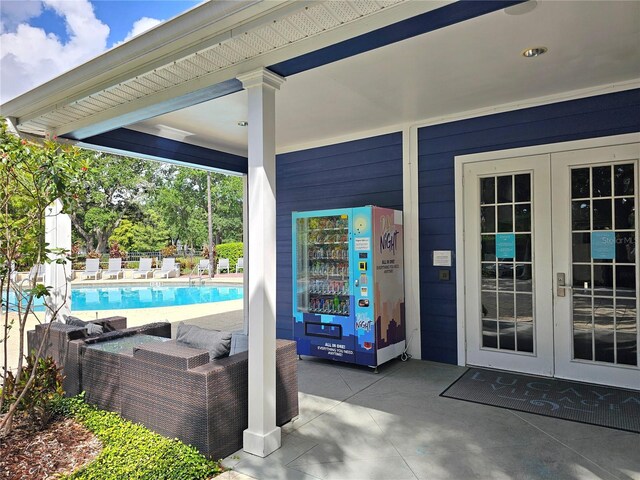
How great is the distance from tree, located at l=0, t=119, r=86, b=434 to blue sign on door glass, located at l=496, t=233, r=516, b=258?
4012mm

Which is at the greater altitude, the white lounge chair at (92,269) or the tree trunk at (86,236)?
the tree trunk at (86,236)

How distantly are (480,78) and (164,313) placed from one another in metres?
Result: 7.62

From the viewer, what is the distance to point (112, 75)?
3174 millimetres

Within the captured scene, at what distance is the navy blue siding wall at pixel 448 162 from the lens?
411cm

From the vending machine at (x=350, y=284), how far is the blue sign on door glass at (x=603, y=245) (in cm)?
195

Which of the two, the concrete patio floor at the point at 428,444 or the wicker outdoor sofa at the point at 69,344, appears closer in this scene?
the concrete patio floor at the point at 428,444

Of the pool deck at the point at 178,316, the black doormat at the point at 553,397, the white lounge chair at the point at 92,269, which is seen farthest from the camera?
the white lounge chair at the point at 92,269

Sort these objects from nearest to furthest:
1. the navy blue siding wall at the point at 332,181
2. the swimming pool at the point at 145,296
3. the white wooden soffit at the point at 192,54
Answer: the white wooden soffit at the point at 192,54 → the navy blue siding wall at the point at 332,181 → the swimming pool at the point at 145,296

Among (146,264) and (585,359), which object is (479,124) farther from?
(146,264)

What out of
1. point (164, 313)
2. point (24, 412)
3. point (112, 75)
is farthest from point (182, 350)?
point (164, 313)

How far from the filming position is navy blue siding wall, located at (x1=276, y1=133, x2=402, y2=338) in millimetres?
5156

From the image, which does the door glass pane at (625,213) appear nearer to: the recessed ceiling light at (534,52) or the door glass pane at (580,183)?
the door glass pane at (580,183)

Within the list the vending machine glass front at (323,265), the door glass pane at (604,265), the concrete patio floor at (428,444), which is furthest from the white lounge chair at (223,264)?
the door glass pane at (604,265)

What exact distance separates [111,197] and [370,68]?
60.6 ft
